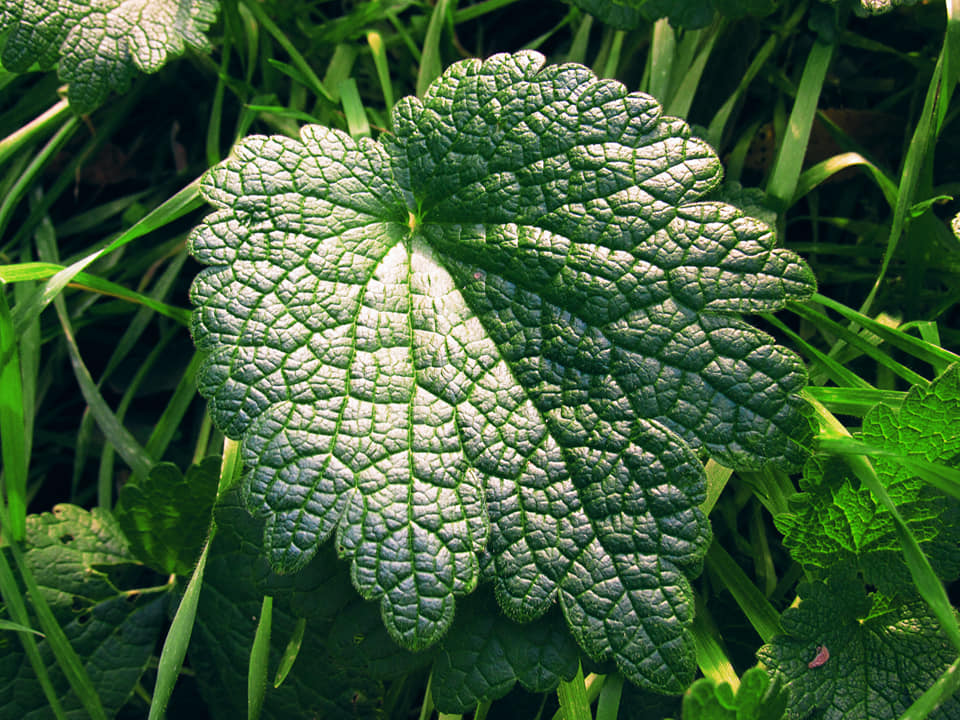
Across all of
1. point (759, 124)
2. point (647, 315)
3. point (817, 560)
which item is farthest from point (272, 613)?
point (759, 124)

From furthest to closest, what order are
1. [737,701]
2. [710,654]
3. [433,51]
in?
[433,51], [710,654], [737,701]

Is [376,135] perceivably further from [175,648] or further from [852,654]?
[852,654]

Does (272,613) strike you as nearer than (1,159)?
Yes

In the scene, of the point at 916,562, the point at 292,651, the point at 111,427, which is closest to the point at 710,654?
the point at 916,562

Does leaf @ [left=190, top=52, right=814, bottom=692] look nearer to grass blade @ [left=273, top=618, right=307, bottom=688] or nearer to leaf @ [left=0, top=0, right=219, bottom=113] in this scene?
grass blade @ [left=273, top=618, right=307, bottom=688]

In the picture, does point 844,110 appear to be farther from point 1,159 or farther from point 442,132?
point 1,159
